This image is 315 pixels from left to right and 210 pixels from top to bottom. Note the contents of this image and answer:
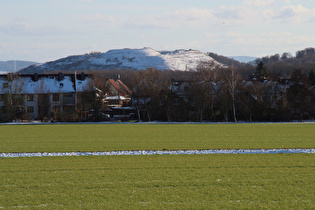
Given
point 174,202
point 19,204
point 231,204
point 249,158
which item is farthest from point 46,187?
point 249,158

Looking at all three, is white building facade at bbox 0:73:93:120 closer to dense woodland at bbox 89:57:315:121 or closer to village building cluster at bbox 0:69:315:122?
village building cluster at bbox 0:69:315:122

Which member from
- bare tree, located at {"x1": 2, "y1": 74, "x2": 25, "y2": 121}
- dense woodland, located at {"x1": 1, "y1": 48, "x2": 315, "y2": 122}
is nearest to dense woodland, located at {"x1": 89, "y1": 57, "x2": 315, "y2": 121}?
dense woodland, located at {"x1": 1, "y1": 48, "x2": 315, "y2": 122}

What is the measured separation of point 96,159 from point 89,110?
164 feet

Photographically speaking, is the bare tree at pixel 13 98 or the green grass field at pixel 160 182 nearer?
the green grass field at pixel 160 182

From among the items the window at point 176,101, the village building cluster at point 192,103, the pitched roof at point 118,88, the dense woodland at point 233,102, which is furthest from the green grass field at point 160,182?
the pitched roof at point 118,88

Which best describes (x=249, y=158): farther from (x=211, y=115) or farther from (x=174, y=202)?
(x=211, y=115)

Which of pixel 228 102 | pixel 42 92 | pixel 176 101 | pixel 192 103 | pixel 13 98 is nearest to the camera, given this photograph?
pixel 228 102

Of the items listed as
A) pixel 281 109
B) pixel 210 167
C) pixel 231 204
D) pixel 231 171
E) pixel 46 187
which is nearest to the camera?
pixel 231 204

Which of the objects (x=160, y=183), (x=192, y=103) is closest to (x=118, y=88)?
(x=192, y=103)

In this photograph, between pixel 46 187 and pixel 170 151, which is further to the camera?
pixel 170 151

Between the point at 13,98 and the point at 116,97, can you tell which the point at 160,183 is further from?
the point at 116,97

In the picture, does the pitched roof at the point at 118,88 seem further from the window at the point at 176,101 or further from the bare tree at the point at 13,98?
the window at the point at 176,101

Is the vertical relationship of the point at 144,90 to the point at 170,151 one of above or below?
above

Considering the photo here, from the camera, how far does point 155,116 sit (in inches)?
2559
